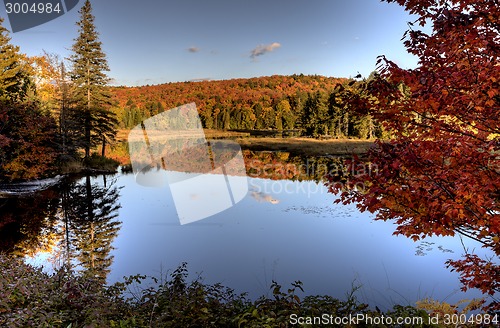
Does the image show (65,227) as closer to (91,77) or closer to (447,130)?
(447,130)

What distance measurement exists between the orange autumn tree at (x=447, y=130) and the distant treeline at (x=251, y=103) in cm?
5960

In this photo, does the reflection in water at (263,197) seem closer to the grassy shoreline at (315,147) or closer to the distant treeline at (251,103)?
the grassy shoreline at (315,147)

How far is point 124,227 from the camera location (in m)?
15.1

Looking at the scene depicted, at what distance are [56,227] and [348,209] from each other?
13859mm

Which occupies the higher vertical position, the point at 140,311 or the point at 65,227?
the point at 140,311

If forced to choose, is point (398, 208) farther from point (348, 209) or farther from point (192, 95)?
point (192, 95)

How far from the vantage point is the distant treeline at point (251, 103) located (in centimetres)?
6575

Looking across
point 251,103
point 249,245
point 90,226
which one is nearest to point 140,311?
point 249,245

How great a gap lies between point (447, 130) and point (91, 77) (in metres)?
39.6

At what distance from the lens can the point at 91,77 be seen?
37500mm

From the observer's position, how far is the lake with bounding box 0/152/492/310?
9.47 meters

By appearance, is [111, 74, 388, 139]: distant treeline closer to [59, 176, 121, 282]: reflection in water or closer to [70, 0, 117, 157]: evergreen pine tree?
[70, 0, 117, 157]: evergreen pine tree

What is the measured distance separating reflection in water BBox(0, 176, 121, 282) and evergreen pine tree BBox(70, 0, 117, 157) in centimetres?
1541

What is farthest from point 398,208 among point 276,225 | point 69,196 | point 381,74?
point 69,196
